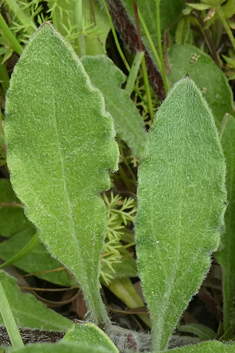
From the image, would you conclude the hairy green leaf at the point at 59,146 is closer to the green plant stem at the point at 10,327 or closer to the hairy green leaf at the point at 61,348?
the green plant stem at the point at 10,327

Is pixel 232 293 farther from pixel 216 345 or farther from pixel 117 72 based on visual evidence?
pixel 117 72

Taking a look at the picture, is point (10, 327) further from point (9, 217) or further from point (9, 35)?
point (9, 35)

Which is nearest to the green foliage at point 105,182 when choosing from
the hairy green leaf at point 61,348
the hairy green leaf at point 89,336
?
the hairy green leaf at point 89,336

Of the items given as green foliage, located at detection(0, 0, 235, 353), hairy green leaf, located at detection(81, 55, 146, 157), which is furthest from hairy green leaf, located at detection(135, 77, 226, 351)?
hairy green leaf, located at detection(81, 55, 146, 157)

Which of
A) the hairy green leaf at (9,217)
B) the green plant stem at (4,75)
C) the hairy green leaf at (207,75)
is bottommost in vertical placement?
the hairy green leaf at (9,217)

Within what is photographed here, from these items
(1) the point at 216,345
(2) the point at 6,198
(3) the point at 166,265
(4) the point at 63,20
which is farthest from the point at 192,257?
(4) the point at 63,20

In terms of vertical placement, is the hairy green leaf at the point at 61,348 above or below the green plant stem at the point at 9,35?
below
